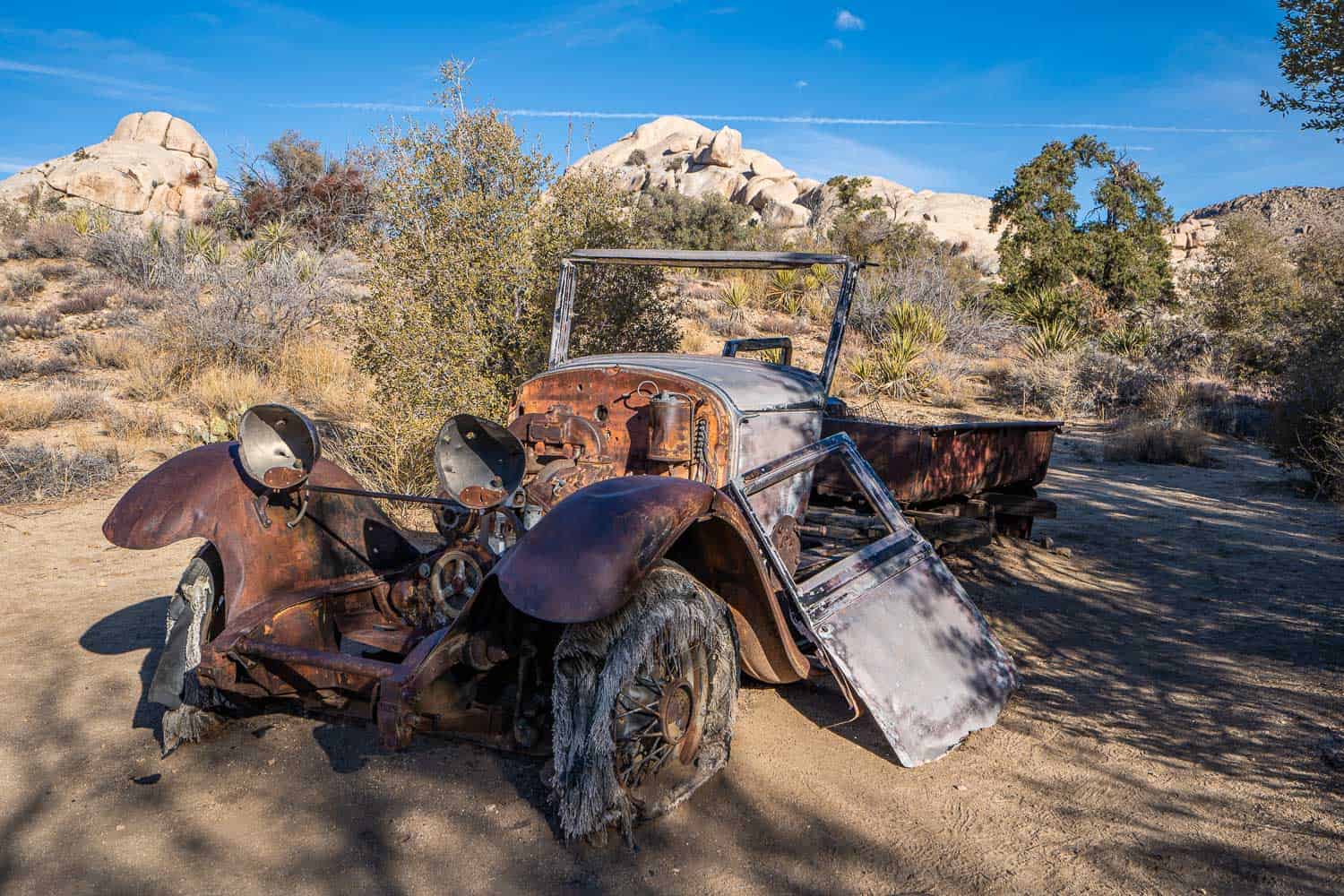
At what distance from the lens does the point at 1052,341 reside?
1662 cm

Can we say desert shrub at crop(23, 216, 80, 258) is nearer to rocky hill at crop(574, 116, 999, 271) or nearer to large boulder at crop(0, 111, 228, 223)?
large boulder at crop(0, 111, 228, 223)

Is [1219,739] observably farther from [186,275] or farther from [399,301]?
[186,275]

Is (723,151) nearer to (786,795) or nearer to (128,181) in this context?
(128,181)

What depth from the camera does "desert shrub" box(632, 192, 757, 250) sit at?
28.0 meters

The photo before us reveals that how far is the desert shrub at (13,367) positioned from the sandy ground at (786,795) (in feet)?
27.0

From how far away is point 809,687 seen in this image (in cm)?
411

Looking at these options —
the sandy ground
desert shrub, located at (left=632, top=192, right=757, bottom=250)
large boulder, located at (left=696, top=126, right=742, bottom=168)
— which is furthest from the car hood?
large boulder, located at (left=696, top=126, right=742, bottom=168)

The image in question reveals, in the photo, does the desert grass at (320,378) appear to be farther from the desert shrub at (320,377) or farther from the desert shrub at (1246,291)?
the desert shrub at (1246,291)

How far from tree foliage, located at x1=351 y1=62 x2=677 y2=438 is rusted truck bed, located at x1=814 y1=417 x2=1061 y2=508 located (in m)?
3.11

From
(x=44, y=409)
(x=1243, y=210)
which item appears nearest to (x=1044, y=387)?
(x=44, y=409)

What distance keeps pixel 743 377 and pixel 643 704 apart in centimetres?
184

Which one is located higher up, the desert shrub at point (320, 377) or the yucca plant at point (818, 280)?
the yucca plant at point (818, 280)

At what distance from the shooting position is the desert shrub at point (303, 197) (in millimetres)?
20609

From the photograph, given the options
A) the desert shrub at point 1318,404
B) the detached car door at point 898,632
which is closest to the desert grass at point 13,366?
the detached car door at point 898,632
